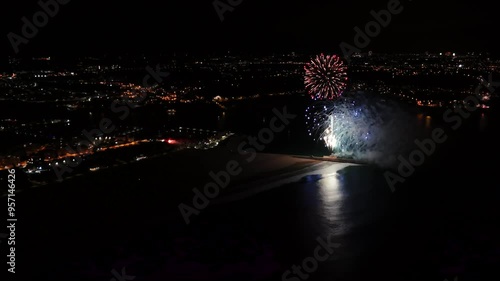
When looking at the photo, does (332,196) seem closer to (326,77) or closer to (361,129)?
(361,129)

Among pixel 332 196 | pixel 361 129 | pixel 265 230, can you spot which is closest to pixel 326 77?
pixel 361 129

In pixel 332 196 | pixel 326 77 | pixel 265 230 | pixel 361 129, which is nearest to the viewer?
pixel 265 230

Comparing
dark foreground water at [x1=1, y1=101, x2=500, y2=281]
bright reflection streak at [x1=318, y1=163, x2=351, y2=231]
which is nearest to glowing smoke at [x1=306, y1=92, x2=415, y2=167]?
bright reflection streak at [x1=318, y1=163, x2=351, y2=231]

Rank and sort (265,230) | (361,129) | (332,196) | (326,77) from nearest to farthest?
(265,230)
(332,196)
(361,129)
(326,77)

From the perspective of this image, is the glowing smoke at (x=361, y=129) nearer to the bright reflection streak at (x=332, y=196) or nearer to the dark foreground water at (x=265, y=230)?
the bright reflection streak at (x=332, y=196)

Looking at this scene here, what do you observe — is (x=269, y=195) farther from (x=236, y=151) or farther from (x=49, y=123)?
(x=49, y=123)

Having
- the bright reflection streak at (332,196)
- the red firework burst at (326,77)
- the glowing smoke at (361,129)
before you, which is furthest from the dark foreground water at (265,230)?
the red firework burst at (326,77)
